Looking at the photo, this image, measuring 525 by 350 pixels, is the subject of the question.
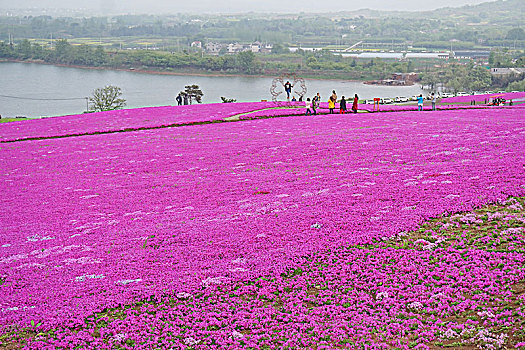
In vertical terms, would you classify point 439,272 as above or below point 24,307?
above

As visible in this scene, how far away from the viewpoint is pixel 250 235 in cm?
1636

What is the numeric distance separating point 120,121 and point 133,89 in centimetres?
11147

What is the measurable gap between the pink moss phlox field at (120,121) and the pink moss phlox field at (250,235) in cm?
1567

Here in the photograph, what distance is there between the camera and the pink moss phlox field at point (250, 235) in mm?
11727

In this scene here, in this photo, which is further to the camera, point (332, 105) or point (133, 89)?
point (133, 89)

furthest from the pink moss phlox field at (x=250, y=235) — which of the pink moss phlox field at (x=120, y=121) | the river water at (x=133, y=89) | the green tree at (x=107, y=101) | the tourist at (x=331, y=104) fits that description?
the river water at (x=133, y=89)

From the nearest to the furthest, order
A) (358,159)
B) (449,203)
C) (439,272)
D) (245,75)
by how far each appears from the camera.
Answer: (439,272) < (449,203) < (358,159) < (245,75)

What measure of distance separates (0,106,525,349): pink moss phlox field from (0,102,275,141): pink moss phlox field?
1567 centimetres

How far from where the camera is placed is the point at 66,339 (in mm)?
11406

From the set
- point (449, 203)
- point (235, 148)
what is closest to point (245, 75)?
point (235, 148)

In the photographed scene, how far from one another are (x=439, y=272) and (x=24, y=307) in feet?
30.0

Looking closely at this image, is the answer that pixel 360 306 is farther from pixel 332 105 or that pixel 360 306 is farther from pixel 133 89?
pixel 133 89


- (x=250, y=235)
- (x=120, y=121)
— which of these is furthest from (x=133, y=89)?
(x=250, y=235)

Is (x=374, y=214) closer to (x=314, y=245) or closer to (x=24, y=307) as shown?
(x=314, y=245)
